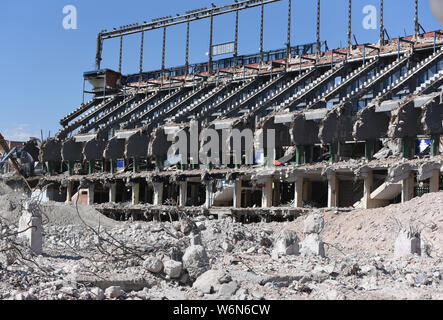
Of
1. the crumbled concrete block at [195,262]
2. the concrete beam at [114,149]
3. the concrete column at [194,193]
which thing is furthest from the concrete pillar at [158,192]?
the crumbled concrete block at [195,262]

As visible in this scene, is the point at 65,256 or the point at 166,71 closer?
the point at 65,256

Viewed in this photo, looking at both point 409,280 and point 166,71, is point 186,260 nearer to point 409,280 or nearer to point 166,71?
point 409,280

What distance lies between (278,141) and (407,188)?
10.7 metres

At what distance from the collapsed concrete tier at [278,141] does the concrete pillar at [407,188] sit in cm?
6

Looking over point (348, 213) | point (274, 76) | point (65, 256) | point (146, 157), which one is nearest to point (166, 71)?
point (274, 76)

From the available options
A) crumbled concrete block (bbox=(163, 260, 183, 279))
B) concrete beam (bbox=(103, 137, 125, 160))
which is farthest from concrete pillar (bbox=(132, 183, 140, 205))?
crumbled concrete block (bbox=(163, 260, 183, 279))

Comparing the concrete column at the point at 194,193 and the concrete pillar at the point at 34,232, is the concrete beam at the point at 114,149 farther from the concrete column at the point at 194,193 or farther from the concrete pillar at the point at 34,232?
the concrete pillar at the point at 34,232

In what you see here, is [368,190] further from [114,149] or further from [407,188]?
[114,149]

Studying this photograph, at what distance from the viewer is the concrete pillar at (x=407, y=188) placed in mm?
33594

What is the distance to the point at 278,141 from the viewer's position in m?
41.6

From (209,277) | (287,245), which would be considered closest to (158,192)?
(287,245)
